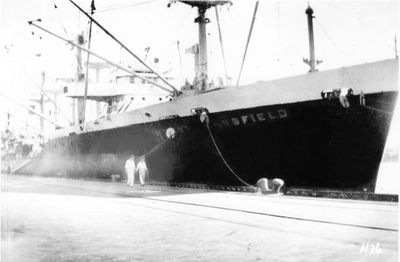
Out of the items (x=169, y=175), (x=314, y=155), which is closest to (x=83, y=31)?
(x=169, y=175)

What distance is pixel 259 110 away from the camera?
Answer: 10016 millimetres

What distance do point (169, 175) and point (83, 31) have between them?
41.7 feet

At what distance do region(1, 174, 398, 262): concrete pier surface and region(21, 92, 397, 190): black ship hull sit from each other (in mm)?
1370

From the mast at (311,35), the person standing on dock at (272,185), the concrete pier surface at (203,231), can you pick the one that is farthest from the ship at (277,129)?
the mast at (311,35)

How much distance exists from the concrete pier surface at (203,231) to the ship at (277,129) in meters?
1.45

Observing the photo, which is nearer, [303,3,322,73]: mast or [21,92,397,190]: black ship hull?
[21,92,397,190]: black ship hull

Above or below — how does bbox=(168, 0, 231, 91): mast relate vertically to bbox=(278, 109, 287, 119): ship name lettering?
above

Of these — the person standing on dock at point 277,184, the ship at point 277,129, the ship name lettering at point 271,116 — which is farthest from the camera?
the ship name lettering at point 271,116

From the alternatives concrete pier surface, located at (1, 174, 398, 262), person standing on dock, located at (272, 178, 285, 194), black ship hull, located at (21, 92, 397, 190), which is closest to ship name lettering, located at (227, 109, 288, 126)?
black ship hull, located at (21, 92, 397, 190)

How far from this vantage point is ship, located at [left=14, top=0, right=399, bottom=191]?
8.53 meters

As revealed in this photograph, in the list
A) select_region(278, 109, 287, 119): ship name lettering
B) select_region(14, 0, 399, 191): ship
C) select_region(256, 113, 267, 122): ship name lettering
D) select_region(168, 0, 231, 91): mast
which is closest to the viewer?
select_region(14, 0, 399, 191): ship

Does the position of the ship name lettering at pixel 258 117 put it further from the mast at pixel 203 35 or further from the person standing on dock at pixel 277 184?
the mast at pixel 203 35

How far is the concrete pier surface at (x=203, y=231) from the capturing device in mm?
3842

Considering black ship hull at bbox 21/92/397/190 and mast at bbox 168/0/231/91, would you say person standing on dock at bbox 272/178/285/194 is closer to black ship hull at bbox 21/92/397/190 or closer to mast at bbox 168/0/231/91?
black ship hull at bbox 21/92/397/190
